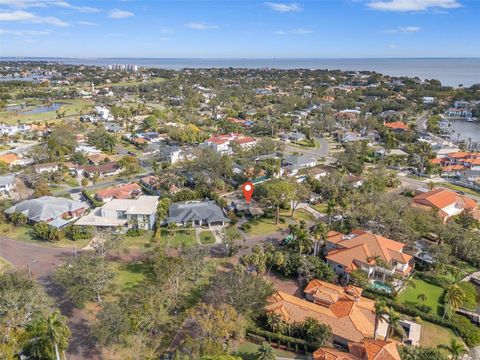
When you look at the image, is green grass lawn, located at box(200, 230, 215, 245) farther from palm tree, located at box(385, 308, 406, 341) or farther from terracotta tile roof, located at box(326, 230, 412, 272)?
palm tree, located at box(385, 308, 406, 341)

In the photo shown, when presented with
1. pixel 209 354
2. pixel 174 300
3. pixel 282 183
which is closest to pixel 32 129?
pixel 282 183

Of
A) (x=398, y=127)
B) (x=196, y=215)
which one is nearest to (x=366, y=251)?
(x=196, y=215)

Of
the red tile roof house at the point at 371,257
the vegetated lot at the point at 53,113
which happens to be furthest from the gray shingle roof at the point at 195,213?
the vegetated lot at the point at 53,113

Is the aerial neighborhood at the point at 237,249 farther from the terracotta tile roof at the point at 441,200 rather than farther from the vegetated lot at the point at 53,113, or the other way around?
the vegetated lot at the point at 53,113

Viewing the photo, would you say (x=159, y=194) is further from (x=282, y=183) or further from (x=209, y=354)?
(x=209, y=354)

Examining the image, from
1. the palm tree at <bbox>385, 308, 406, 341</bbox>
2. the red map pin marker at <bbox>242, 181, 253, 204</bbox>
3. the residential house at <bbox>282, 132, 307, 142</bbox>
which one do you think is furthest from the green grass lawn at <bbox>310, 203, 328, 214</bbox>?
the residential house at <bbox>282, 132, 307, 142</bbox>
